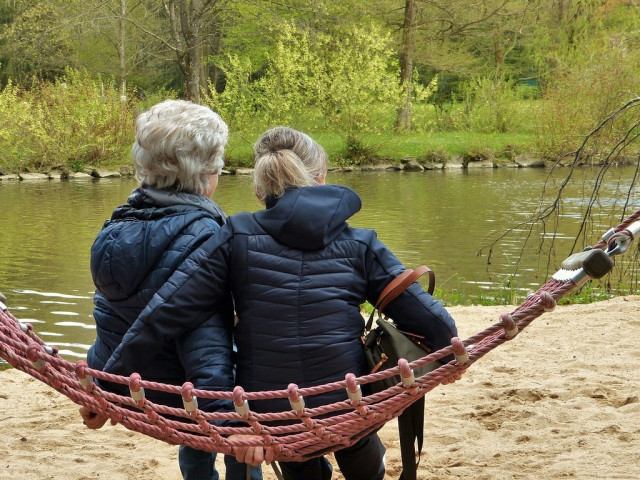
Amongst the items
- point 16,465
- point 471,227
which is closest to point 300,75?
point 471,227

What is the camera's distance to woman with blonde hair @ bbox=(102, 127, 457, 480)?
239 cm

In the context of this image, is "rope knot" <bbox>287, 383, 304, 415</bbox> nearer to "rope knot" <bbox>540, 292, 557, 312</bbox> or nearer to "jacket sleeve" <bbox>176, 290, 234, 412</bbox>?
"jacket sleeve" <bbox>176, 290, 234, 412</bbox>

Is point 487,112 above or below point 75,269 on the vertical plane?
above

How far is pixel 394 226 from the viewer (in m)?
13.0

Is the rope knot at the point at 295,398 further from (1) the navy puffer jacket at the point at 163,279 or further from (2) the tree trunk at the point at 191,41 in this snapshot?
(2) the tree trunk at the point at 191,41

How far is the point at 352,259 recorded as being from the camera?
2424 millimetres

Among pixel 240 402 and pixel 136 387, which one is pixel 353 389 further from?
pixel 136 387

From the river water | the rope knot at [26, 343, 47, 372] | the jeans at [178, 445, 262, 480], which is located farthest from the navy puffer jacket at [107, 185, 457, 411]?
the river water

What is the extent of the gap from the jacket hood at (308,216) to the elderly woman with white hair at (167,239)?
23 centimetres

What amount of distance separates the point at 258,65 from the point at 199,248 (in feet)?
101

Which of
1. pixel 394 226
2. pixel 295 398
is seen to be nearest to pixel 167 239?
pixel 295 398

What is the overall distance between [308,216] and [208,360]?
0.50 m

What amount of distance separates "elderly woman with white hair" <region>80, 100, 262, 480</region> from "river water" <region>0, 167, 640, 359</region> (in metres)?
3.74

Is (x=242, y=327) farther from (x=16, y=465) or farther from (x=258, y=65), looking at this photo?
(x=258, y=65)
